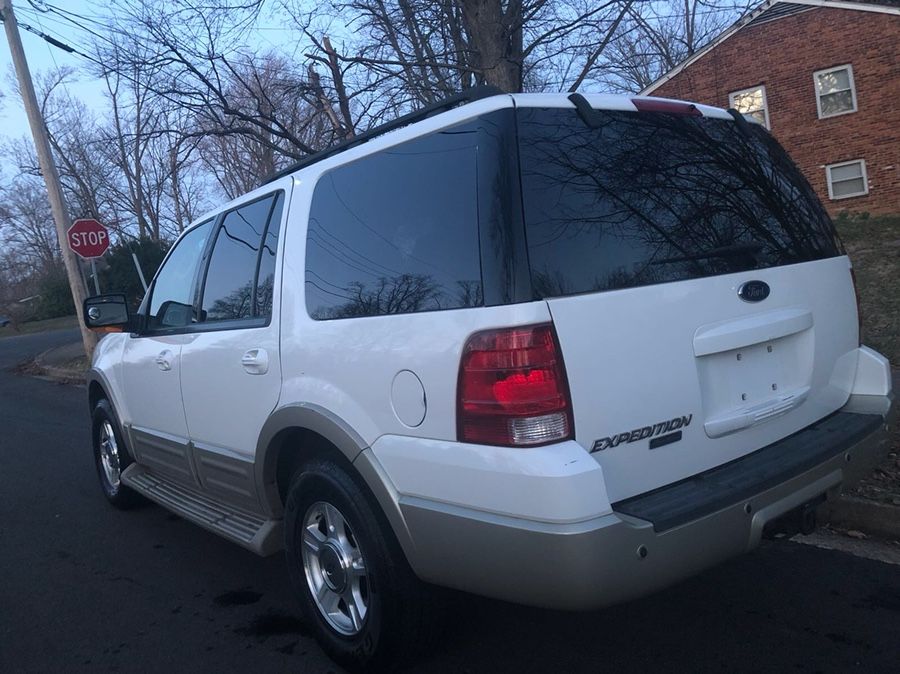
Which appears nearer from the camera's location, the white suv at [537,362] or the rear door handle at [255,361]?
the white suv at [537,362]

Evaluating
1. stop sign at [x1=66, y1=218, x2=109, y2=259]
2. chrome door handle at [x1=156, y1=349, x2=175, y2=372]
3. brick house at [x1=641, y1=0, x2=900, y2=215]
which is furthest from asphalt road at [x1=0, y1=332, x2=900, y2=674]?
brick house at [x1=641, y1=0, x2=900, y2=215]

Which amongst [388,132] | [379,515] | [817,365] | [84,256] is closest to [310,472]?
[379,515]

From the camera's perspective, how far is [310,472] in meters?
3.16

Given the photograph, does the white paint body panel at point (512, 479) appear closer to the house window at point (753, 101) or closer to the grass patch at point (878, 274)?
the grass patch at point (878, 274)

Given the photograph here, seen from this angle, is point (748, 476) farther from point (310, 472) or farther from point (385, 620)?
point (310, 472)

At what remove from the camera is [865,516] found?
13.7ft

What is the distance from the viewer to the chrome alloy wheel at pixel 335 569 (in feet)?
10.2

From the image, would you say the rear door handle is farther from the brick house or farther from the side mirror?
the brick house

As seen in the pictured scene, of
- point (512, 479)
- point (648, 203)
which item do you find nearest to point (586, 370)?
point (512, 479)

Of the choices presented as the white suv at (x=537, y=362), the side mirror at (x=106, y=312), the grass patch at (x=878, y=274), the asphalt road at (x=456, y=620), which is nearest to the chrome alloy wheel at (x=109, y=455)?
the asphalt road at (x=456, y=620)

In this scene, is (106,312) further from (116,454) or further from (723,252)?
(723,252)

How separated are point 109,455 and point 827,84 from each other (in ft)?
61.3

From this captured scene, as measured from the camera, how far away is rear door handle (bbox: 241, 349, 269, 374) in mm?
3441

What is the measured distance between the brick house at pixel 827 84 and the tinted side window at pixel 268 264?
1713 cm
